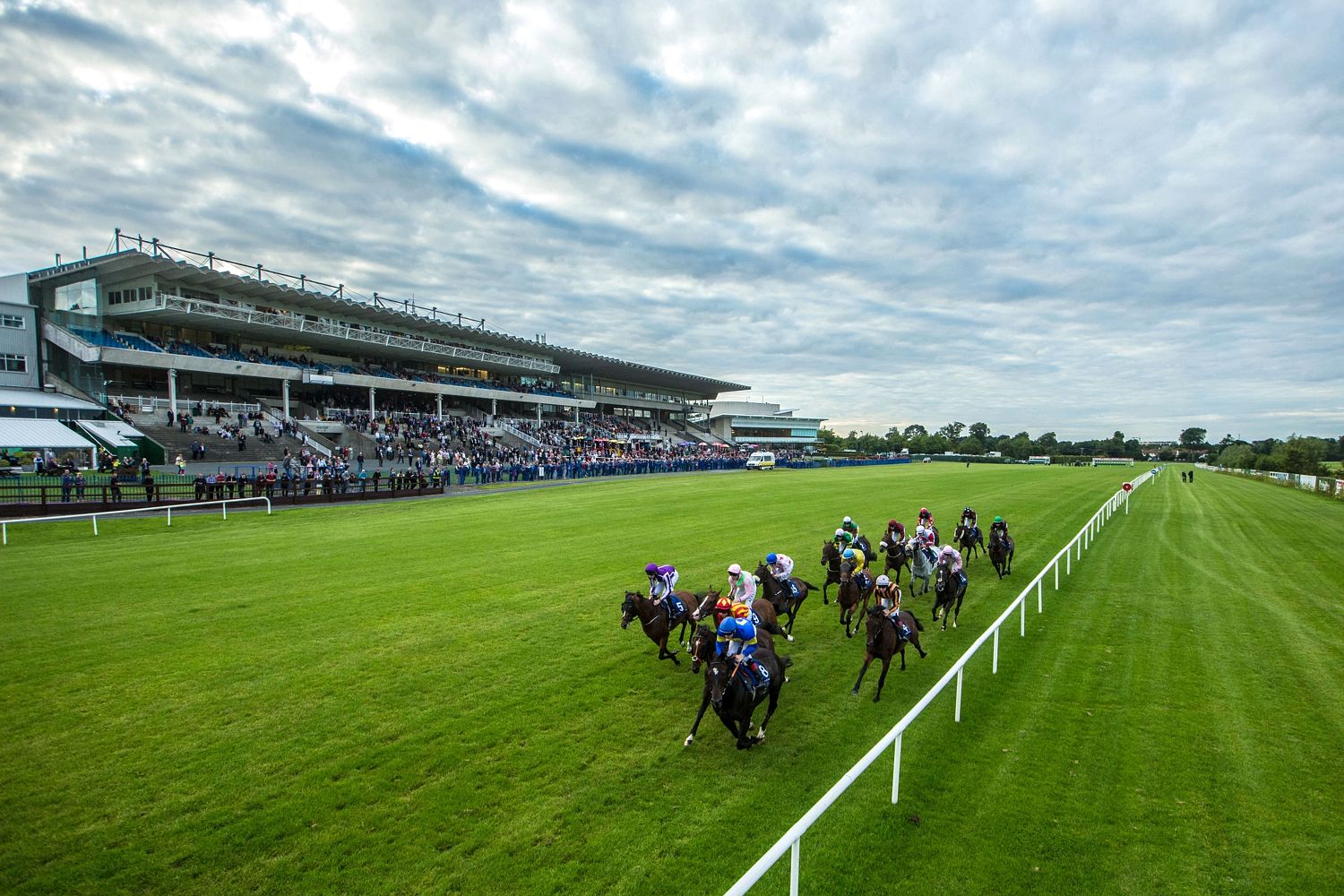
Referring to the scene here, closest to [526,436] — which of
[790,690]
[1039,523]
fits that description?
[1039,523]

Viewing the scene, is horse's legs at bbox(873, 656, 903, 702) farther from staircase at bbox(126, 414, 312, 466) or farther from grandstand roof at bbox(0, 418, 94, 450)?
grandstand roof at bbox(0, 418, 94, 450)

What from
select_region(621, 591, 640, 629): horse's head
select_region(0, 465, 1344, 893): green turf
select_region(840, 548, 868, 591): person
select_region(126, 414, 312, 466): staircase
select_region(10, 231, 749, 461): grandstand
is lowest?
select_region(0, 465, 1344, 893): green turf

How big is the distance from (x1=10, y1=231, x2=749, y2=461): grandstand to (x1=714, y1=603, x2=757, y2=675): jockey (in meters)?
35.8

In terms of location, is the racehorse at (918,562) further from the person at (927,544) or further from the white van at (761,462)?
the white van at (761,462)

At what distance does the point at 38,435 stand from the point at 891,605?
3937 cm

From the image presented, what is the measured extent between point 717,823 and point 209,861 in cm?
358

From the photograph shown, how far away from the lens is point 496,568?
12844mm

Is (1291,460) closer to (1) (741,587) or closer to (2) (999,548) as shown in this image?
(2) (999,548)

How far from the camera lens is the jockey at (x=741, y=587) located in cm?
734

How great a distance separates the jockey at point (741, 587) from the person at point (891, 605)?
1.55m

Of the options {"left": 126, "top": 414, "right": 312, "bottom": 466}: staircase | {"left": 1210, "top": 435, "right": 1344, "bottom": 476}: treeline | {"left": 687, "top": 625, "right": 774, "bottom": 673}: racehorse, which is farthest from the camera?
{"left": 1210, "top": 435, "right": 1344, "bottom": 476}: treeline

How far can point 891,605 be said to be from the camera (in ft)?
24.1

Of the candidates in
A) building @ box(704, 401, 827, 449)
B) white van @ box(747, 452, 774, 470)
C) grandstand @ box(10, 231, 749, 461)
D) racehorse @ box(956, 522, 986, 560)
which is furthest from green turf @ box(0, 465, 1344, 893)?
building @ box(704, 401, 827, 449)

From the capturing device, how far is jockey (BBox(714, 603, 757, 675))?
220 inches
